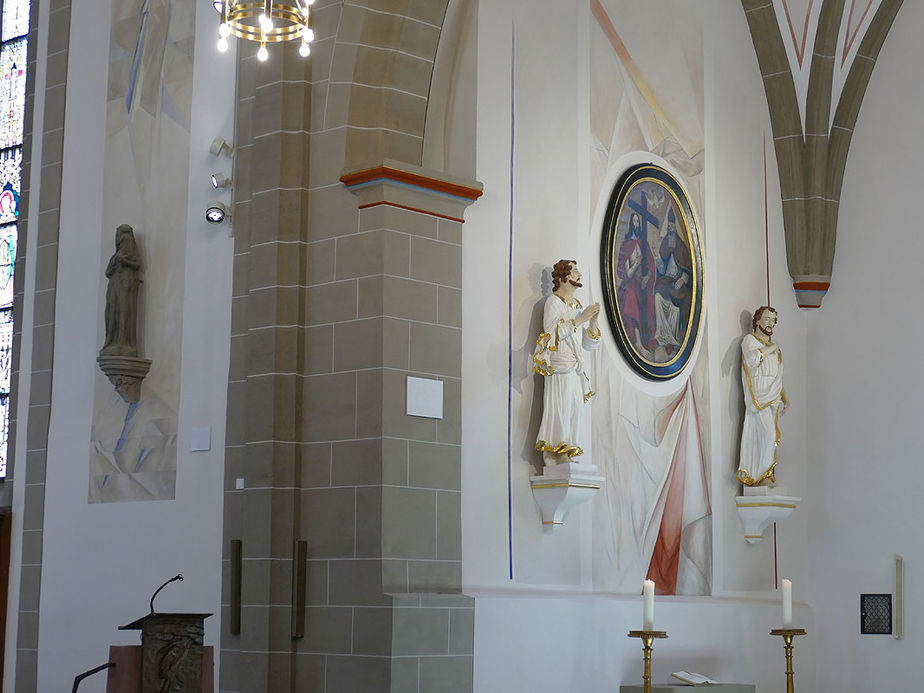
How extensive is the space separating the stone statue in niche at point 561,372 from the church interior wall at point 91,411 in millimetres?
1902

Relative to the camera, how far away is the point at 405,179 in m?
7.67

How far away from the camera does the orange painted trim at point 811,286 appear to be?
36.3 ft

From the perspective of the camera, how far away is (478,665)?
766 cm

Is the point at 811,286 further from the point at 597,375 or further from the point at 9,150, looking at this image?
the point at 9,150

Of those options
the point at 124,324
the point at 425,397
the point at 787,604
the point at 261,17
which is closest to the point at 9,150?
the point at 124,324

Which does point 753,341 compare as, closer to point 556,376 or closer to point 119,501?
point 556,376

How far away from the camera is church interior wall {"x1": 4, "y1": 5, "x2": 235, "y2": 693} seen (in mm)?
8523

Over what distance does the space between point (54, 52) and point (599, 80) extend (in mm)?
3969

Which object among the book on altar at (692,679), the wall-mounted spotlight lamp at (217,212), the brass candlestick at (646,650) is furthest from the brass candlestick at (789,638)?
the wall-mounted spotlight lamp at (217,212)

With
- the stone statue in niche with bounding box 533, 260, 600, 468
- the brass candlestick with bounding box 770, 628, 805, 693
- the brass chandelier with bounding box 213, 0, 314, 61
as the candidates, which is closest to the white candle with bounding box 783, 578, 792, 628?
the brass candlestick with bounding box 770, 628, 805, 693

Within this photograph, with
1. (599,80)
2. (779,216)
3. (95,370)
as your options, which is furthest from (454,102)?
(779,216)

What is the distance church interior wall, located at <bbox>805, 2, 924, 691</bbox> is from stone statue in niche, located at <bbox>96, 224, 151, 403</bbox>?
5.18 metres

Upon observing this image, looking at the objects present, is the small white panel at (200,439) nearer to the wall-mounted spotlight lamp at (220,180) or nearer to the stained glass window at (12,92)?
the wall-mounted spotlight lamp at (220,180)

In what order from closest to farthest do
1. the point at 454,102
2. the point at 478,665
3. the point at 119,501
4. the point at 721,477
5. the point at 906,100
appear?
the point at 478,665 < the point at 454,102 < the point at 119,501 < the point at 721,477 < the point at 906,100
